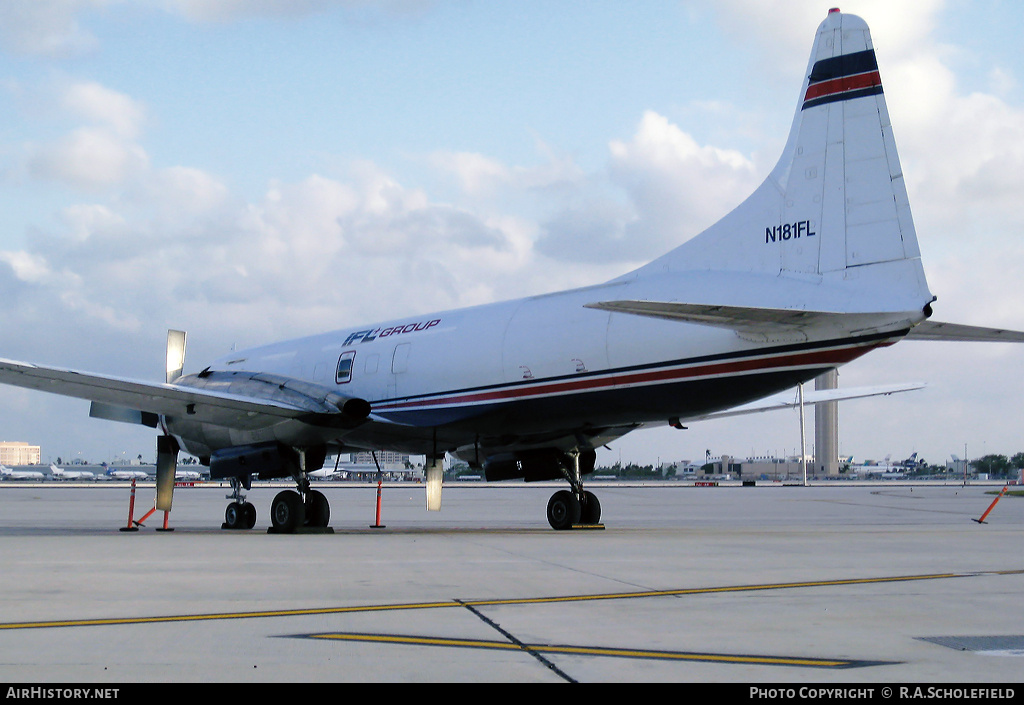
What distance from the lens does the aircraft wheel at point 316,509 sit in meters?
22.2

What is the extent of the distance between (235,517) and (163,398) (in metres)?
4.73

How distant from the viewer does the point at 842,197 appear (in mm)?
16297

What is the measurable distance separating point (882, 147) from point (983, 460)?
20328 centimetres

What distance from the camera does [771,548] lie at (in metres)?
15.7

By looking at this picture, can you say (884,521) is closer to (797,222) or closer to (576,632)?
(797,222)

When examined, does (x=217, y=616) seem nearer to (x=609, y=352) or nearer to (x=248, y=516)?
(x=609, y=352)

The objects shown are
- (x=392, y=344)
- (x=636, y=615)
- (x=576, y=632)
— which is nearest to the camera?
(x=576, y=632)

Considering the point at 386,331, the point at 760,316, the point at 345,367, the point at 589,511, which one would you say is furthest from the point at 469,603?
the point at 345,367

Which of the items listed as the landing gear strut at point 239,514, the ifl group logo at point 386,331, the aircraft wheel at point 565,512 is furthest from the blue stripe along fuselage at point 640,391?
the landing gear strut at point 239,514

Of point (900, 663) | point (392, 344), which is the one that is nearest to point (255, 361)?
point (392, 344)

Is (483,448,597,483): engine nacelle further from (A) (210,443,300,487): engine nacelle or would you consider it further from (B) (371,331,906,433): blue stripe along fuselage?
(A) (210,443,300,487): engine nacelle

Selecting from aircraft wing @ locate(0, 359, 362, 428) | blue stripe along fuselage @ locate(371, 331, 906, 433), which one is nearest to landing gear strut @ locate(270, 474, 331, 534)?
aircraft wing @ locate(0, 359, 362, 428)

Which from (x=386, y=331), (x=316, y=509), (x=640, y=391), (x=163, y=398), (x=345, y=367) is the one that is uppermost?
(x=386, y=331)

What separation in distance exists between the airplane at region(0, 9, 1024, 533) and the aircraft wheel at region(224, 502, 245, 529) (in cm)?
4
